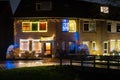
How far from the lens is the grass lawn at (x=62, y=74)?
34.2 metres

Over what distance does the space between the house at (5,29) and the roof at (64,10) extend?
8.75 feet

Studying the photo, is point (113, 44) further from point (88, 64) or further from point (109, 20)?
point (88, 64)

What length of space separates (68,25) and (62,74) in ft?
99.8

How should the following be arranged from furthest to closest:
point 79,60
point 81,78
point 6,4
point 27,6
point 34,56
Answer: point 6,4, point 27,6, point 34,56, point 79,60, point 81,78

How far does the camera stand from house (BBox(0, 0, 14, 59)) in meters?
68.1

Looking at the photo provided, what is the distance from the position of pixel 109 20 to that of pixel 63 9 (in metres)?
8.10

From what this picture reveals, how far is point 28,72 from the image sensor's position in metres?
36.5

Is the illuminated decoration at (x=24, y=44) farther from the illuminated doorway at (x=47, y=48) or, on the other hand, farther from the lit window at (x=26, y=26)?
the illuminated doorway at (x=47, y=48)

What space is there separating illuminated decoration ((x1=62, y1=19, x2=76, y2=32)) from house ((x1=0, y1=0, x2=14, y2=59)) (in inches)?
306

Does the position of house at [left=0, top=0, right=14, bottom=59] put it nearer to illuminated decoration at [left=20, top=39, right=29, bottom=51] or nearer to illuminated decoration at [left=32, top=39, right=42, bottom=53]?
illuminated decoration at [left=20, top=39, right=29, bottom=51]

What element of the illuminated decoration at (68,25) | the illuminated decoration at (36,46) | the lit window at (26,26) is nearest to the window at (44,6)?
the lit window at (26,26)

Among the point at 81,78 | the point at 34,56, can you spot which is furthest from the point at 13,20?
the point at 81,78

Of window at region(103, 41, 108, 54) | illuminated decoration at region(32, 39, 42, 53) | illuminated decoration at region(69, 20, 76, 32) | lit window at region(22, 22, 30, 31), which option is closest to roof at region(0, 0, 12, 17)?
lit window at region(22, 22, 30, 31)

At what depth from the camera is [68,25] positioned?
66125 millimetres
